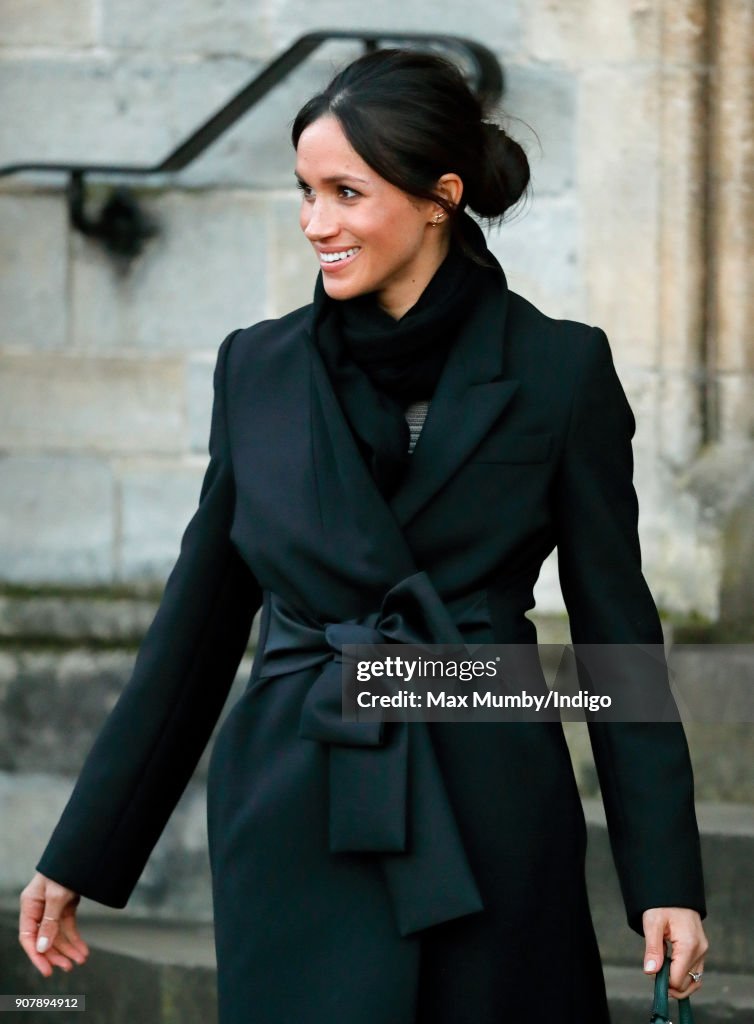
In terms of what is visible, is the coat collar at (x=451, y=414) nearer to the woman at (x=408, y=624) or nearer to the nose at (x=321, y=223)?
the woman at (x=408, y=624)

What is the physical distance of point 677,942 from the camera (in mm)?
2221

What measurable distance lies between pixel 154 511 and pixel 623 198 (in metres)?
1.45

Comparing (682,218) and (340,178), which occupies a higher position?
(682,218)

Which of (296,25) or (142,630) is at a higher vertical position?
(296,25)

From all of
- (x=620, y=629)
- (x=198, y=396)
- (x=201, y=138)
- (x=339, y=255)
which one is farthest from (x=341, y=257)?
(x=198, y=396)

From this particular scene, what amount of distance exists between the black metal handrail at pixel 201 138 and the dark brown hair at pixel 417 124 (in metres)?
1.66

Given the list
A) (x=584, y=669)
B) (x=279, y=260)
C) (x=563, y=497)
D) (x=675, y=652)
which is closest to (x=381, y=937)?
(x=584, y=669)

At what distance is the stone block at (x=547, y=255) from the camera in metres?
4.24

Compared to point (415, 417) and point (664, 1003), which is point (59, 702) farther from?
point (664, 1003)

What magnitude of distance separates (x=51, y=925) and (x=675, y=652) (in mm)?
2124

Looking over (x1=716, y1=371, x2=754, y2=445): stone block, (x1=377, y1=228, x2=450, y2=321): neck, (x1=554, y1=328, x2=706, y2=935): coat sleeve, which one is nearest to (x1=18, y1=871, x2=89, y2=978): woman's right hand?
(x1=554, y1=328, x2=706, y2=935): coat sleeve

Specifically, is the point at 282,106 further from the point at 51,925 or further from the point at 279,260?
the point at 51,925

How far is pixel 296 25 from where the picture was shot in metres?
4.29

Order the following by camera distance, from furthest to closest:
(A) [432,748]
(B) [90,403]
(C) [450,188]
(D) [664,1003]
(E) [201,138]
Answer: (B) [90,403]
(E) [201,138]
(C) [450,188]
(A) [432,748]
(D) [664,1003]
